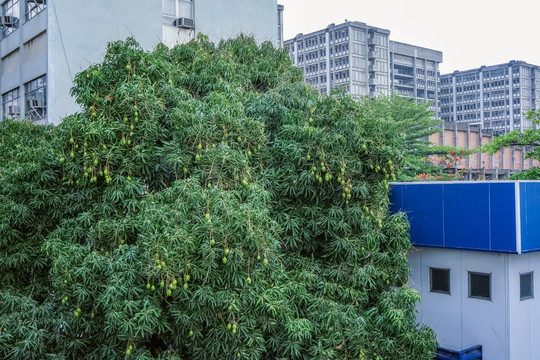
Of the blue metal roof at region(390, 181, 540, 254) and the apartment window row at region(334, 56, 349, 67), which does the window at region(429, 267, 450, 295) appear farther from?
the apartment window row at region(334, 56, 349, 67)

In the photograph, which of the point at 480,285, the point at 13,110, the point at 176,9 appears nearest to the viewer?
the point at 480,285

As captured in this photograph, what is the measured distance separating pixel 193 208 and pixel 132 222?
0.91 meters

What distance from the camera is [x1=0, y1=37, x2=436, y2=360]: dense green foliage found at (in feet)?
23.9

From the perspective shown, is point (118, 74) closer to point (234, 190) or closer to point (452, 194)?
point (234, 190)

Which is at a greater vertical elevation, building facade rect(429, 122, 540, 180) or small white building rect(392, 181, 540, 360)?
building facade rect(429, 122, 540, 180)

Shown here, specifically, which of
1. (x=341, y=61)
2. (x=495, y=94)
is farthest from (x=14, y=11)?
→ (x=495, y=94)

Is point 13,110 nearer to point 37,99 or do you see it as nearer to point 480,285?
point 37,99

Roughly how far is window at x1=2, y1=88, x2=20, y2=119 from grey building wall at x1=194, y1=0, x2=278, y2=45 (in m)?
7.45

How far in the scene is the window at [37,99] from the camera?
65.6 feet

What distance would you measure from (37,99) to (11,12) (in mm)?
4802

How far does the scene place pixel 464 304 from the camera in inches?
426

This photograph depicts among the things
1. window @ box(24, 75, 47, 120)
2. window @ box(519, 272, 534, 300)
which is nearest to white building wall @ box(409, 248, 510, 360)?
window @ box(519, 272, 534, 300)

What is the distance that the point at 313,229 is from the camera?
29.8ft

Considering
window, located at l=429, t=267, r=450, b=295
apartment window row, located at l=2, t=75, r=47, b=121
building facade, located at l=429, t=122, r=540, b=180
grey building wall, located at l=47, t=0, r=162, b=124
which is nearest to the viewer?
window, located at l=429, t=267, r=450, b=295
